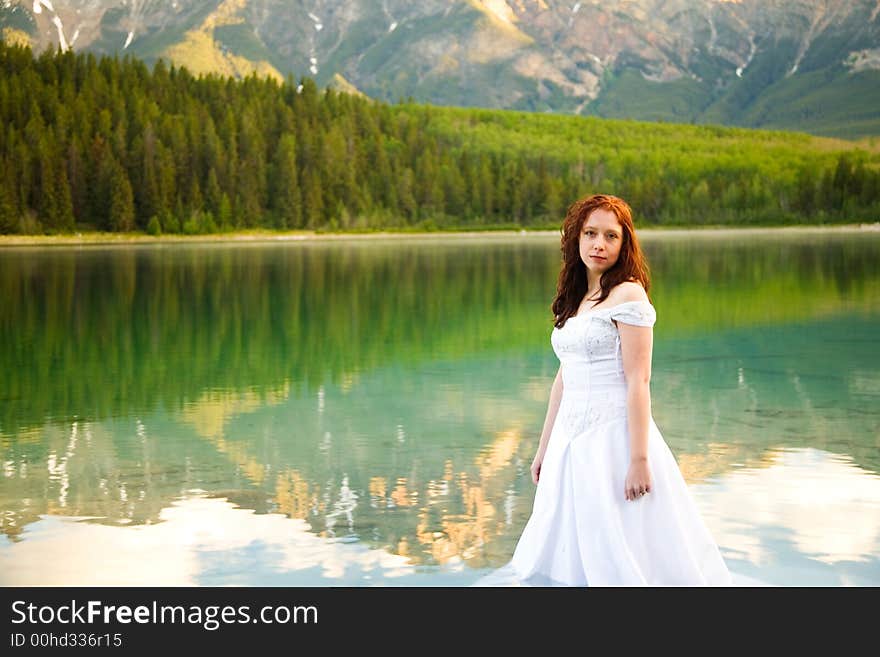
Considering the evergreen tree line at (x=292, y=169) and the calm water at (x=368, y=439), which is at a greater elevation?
the evergreen tree line at (x=292, y=169)

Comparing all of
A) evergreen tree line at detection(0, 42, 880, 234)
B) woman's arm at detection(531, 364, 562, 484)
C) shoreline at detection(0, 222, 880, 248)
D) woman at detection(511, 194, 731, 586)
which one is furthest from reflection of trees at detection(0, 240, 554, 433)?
evergreen tree line at detection(0, 42, 880, 234)

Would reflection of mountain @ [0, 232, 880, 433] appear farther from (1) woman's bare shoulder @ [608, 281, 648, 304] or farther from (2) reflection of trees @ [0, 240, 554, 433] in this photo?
(1) woman's bare shoulder @ [608, 281, 648, 304]

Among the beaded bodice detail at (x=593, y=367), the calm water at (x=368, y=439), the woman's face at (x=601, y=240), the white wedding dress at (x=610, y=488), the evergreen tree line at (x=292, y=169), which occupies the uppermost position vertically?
the evergreen tree line at (x=292, y=169)

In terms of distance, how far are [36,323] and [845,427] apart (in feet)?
60.2

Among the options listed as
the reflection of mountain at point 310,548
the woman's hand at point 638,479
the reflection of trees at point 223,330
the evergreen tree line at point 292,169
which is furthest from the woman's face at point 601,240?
the evergreen tree line at point 292,169

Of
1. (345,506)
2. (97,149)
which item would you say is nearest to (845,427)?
(345,506)

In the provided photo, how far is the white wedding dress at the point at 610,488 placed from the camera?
20.8 ft

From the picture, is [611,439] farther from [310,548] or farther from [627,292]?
[310,548]

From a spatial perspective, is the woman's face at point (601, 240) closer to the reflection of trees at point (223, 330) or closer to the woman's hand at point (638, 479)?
the woman's hand at point (638, 479)

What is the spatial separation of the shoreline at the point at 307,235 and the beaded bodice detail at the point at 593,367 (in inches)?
4371

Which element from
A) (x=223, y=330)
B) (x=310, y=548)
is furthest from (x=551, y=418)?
(x=223, y=330)

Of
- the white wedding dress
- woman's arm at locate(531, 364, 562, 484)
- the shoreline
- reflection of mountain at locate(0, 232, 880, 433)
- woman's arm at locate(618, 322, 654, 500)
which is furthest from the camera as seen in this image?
the shoreline

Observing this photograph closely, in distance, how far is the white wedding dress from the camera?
635cm

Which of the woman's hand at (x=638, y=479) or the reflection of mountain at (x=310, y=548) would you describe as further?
the reflection of mountain at (x=310, y=548)
